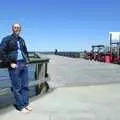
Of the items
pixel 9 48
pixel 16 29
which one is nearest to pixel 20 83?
pixel 9 48

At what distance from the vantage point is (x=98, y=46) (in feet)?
219

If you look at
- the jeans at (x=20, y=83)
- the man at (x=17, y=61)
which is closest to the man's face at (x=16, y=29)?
the man at (x=17, y=61)

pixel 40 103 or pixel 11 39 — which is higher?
pixel 11 39

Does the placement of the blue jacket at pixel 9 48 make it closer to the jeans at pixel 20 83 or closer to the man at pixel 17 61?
the man at pixel 17 61

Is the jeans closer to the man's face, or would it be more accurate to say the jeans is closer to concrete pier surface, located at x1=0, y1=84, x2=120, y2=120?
concrete pier surface, located at x1=0, y1=84, x2=120, y2=120

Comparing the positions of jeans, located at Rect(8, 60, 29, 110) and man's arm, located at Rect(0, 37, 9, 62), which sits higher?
man's arm, located at Rect(0, 37, 9, 62)

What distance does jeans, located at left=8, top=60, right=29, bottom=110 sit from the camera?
9.70 meters

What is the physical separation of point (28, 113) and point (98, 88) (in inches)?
218

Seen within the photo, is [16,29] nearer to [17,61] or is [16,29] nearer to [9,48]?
[9,48]

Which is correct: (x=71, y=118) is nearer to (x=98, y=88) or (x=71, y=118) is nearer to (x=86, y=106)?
(x=86, y=106)

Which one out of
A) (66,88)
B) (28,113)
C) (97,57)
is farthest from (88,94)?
(97,57)

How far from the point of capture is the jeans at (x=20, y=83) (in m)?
9.70

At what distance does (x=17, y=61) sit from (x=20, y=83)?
0.51 metres

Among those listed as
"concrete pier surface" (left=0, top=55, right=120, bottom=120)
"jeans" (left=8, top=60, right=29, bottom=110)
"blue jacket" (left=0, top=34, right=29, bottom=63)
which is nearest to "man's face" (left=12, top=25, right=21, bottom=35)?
"blue jacket" (left=0, top=34, right=29, bottom=63)
